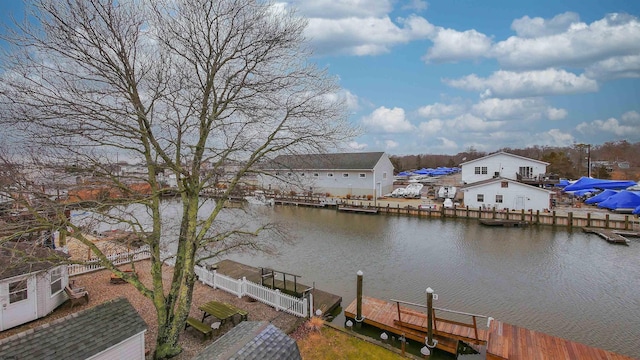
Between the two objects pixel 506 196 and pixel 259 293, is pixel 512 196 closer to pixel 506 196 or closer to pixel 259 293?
pixel 506 196

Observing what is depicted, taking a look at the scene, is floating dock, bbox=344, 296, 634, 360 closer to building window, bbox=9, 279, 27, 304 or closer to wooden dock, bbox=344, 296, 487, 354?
wooden dock, bbox=344, 296, 487, 354

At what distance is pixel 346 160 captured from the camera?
135 feet

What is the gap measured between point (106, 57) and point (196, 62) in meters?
1.82

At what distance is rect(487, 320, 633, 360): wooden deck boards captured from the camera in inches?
311

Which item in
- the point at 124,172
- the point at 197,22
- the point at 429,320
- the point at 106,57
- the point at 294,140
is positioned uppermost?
the point at 197,22

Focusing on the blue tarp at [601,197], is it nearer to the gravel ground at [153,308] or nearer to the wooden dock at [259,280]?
the wooden dock at [259,280]

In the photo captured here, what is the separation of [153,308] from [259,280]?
14.5 feet

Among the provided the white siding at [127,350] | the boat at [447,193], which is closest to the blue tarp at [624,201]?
the boat at [447,193]

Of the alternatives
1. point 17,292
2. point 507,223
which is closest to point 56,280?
point 17,292

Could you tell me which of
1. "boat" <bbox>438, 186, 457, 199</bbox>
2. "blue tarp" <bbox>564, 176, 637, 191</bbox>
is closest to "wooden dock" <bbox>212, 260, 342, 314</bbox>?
"boat" <bbox>438, 186, 457, 199</bbox>

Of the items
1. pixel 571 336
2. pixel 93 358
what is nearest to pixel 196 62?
pixel 93 358

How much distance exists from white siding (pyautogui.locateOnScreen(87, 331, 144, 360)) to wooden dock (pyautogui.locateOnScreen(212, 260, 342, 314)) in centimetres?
563

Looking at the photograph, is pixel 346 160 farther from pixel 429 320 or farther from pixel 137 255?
pixel 429 320

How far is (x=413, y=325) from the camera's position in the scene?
32.4ft
